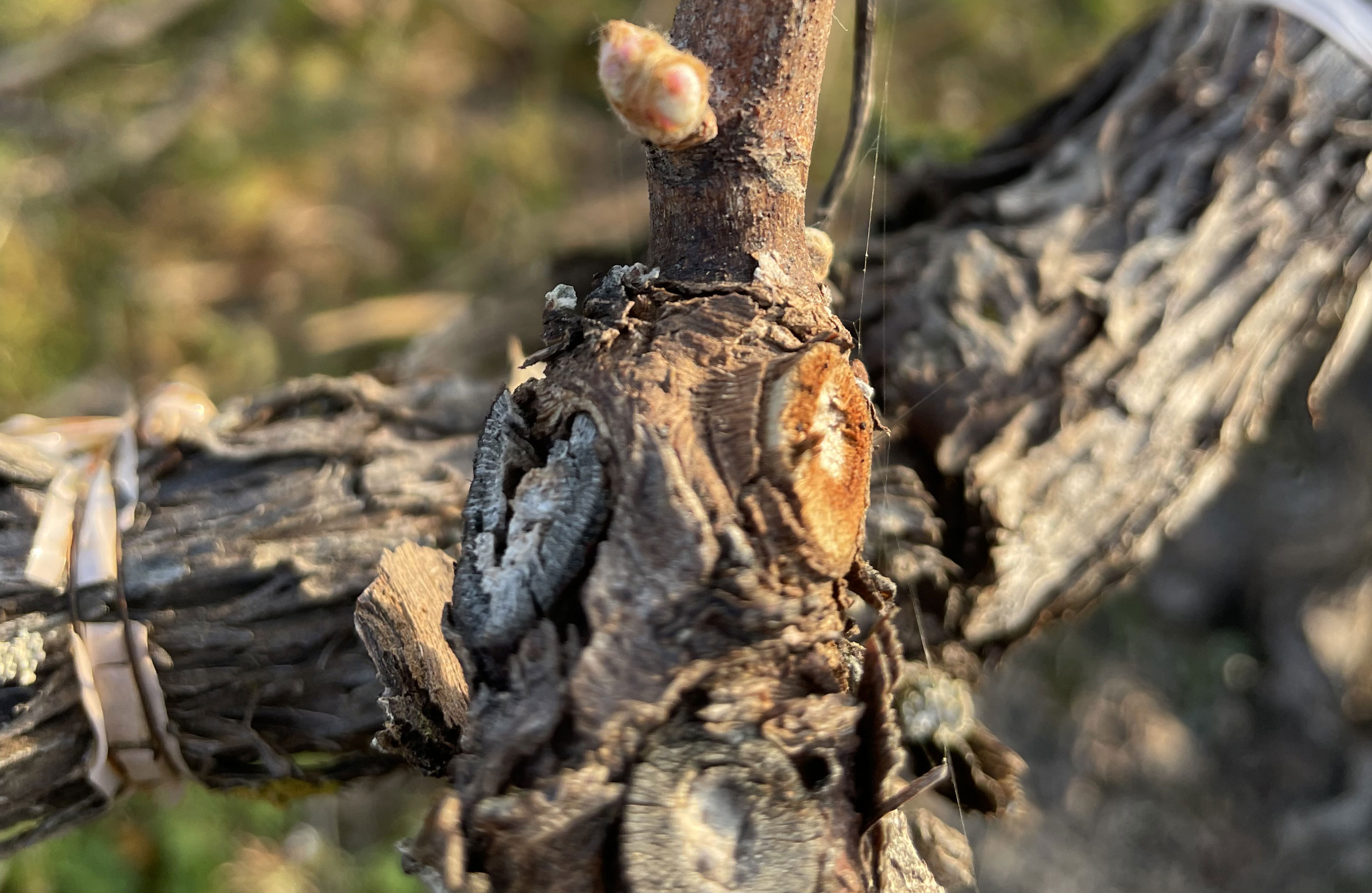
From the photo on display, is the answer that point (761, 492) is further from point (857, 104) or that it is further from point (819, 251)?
point (857, 104)

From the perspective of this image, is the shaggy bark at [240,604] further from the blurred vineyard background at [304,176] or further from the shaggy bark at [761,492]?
the blurred vineyard background at [304,176]

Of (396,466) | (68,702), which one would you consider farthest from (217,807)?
(396,466)

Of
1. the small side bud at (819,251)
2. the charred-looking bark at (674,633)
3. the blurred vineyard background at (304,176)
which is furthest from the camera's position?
the blurred vineyard background at (304,176)

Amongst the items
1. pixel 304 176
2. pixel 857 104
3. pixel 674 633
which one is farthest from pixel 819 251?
pixel 304 176

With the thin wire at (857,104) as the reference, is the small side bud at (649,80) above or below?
below

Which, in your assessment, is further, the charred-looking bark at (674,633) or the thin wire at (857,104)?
the thin wire at (857,104)

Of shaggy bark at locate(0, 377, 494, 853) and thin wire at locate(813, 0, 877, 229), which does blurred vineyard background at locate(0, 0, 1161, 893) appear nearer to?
shaggy bark at locate(0, 377, 494, 853)

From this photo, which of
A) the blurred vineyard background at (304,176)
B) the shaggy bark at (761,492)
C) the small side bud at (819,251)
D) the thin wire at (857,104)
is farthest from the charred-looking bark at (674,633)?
the blurred vineyard background at (304,176)
